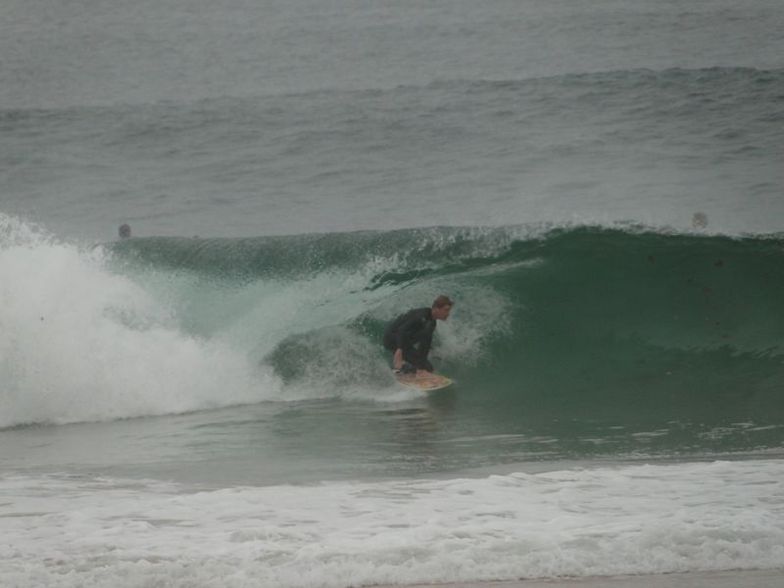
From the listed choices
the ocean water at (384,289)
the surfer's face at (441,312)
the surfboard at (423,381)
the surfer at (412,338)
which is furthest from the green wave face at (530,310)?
the surfer's face at (441,312)

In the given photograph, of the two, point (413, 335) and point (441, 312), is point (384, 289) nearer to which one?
point (413, 335)

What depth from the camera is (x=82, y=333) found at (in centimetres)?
1031

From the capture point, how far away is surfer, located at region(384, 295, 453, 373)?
970 centimetres

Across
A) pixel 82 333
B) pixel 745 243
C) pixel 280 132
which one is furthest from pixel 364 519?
pixel 280 132

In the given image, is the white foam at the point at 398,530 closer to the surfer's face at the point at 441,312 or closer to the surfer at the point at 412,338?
the surfer's face at the point at 441,312

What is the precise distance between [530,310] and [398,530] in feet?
22.8

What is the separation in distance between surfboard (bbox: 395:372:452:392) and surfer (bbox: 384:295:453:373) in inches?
2.4

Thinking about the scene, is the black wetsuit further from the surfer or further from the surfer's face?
the surfer's face

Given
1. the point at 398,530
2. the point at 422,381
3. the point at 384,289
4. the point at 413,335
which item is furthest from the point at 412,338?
the point at 398,530

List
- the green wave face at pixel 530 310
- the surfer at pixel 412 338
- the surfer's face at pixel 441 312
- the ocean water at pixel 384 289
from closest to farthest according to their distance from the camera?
the ocean water at pixel 384 289 → the surfer's face at pixel 441 312 → the surfer at pixel 412 338 → the green wave face at pixel 530 310

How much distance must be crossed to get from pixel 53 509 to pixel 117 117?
74.3ft

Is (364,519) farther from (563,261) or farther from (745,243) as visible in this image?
(745,243)

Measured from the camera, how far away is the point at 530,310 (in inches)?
459

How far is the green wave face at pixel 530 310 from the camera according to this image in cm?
995
